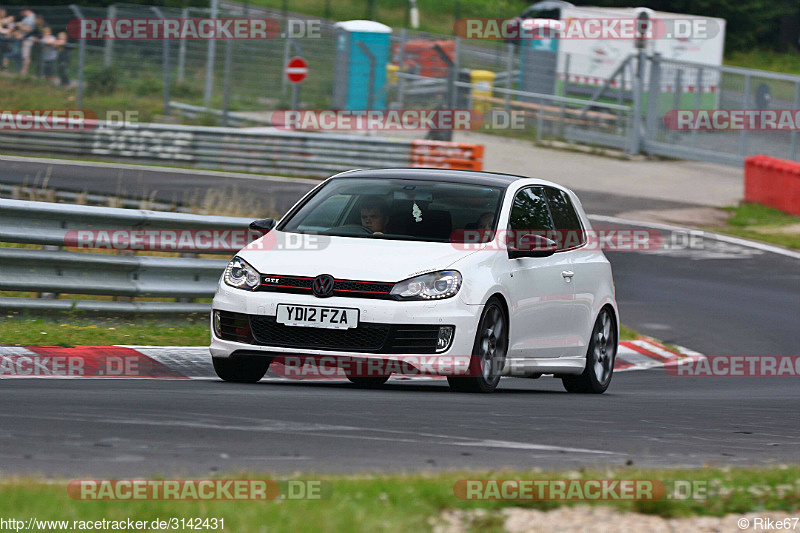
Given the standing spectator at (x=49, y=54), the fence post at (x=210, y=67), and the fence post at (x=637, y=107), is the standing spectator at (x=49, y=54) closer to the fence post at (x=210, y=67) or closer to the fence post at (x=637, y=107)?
the fence post at (x=210, y=67)

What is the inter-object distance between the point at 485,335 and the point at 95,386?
7.98ft

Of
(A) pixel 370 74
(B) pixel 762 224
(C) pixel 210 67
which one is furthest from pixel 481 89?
(B) pixel 762 224

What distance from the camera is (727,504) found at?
5.22 metres

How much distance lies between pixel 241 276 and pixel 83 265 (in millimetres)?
2565

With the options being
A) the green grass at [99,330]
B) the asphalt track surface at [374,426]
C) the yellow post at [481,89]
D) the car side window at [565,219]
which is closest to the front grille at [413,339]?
the asphalt track surface at [374,426]

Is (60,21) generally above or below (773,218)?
above

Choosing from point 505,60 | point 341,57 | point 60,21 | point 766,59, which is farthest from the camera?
point 766,59

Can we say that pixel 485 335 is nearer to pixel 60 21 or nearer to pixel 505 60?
pixel 60 21

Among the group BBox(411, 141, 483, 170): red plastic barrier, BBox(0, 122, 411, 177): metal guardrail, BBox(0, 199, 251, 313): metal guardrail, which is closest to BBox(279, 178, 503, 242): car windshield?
BBox(0, 199, 251, 313): metal guardrail

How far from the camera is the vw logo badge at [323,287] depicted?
28.0 ft

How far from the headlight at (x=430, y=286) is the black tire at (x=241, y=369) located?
1137 mm

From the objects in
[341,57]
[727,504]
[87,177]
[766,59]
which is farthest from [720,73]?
[766,59]

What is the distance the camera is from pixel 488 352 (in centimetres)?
894

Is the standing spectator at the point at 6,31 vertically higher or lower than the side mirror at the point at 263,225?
higher
